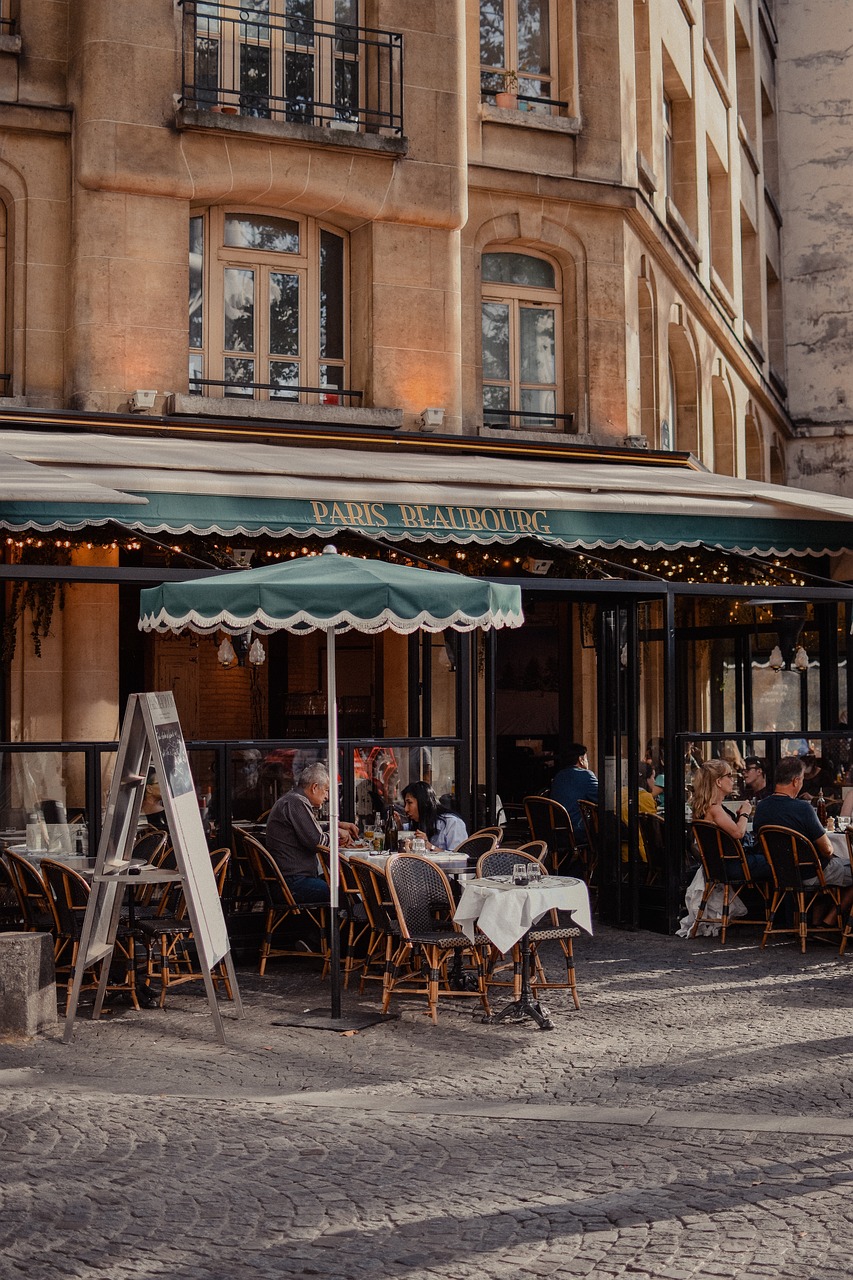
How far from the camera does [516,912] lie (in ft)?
28.1

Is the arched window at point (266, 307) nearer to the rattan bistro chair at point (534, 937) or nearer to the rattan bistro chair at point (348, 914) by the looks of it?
the rattan bistro chair at point (348, 914)

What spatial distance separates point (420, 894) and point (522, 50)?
478 inches

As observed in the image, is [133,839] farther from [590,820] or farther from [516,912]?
[590,820]

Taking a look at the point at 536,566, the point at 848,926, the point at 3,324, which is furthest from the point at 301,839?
the point at 3,324

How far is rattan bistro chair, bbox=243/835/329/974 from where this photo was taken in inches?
402

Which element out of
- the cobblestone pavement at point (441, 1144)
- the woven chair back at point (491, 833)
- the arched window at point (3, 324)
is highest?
the arched window at point (3, 324)

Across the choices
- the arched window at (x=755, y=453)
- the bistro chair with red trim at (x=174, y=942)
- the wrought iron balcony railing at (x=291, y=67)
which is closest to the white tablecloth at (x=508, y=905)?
the bistro chair with red trim at (x=174, y=942)

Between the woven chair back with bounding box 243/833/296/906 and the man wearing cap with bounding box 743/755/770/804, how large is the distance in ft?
Result: 14.0

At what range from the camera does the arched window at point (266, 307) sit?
15.6 m

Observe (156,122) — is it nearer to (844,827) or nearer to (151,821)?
(151,821)

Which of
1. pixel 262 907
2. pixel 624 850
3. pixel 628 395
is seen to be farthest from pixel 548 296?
pixel 262 907

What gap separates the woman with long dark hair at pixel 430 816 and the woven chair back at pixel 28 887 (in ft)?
8.75

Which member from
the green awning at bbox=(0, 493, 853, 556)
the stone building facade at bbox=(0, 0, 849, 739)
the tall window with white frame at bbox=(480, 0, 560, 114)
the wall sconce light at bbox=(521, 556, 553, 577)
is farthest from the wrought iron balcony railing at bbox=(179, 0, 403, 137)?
the green awning at bbox=(0, 493, 853, 556)

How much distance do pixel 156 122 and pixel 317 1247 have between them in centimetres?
1236
